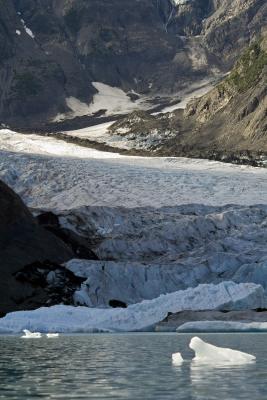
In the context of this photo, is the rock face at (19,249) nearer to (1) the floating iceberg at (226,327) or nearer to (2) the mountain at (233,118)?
(1) the floating iceberg at (226,327)

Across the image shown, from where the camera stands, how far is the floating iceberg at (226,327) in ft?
126

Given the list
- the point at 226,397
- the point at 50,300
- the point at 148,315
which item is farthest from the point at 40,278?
the point at 226,397

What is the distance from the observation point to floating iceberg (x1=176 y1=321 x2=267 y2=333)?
3828 cm

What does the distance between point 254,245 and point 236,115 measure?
3714 inches

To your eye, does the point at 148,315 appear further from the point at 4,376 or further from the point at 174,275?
the point at 4,376

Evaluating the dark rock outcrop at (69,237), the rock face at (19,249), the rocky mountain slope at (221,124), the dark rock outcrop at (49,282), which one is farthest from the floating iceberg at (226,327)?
the rocky mountain slope at (221,124)

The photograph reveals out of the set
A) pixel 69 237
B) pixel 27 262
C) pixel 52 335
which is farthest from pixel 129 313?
pixel 69 237

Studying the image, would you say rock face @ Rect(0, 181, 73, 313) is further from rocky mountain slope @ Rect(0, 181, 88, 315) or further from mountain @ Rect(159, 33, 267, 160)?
mountain @ Rect(159, 33, 267, 160)

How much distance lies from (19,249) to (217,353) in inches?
1023

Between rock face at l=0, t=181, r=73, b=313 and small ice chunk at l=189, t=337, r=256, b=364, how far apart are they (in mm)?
21840

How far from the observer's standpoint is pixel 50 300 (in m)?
45.5

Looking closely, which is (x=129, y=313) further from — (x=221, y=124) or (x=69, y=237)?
(x=221, y=124)

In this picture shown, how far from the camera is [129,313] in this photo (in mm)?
40031

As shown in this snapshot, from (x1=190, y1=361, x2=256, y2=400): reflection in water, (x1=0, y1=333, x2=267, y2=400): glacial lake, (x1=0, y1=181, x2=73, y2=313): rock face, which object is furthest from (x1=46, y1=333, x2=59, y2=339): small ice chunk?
(x1=190, y1=361, x2=256, y2=400): reflection in water
